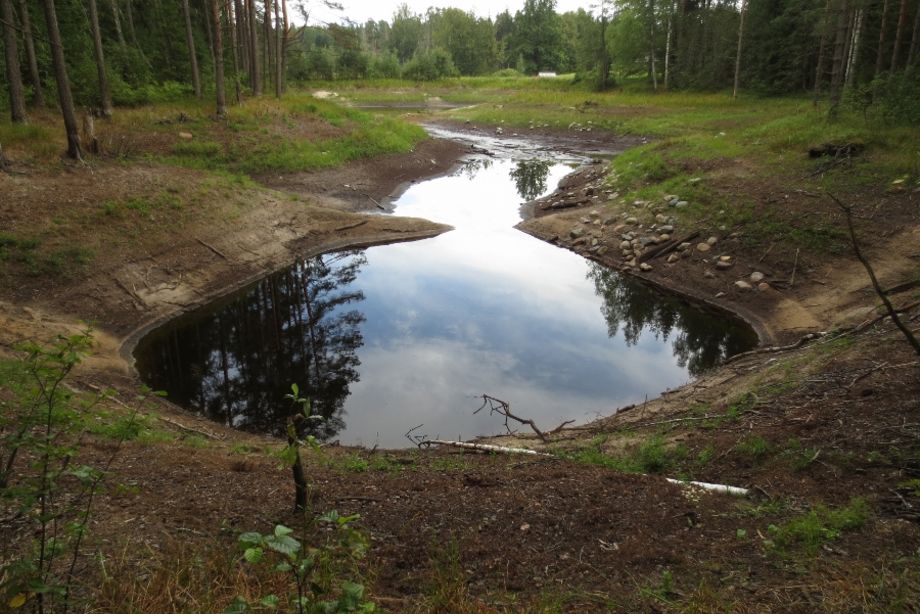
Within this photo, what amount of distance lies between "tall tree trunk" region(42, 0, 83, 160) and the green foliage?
17865 mm

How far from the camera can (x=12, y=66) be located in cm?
1620

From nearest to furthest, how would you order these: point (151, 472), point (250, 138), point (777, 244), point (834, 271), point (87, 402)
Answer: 1. point (151, 472)
2. point (87, 402)
3. point (834, 271)
4. point (777, 244)
5. point (250, 138)

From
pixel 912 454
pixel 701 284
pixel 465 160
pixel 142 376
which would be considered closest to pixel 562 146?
pixel 465 160

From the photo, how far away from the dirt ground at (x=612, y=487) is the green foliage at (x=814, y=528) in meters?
0.08

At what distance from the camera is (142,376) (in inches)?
429

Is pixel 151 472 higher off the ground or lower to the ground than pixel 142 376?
higher

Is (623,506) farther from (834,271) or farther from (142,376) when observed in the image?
(834,271)

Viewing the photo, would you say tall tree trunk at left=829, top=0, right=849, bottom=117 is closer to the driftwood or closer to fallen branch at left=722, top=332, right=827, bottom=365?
the driftwood

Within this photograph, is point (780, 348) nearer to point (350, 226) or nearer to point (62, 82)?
point (350, 226)

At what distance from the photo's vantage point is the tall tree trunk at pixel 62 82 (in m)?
14.7

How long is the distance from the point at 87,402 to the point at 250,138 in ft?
58.2

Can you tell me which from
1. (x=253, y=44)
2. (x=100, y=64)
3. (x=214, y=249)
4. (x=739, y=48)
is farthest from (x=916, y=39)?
(x=100, y=64)

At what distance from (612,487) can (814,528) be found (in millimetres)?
1870

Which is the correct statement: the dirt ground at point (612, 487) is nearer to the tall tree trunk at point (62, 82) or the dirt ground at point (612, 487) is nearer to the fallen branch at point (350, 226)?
the tall tree trunk at point (62, 82)
